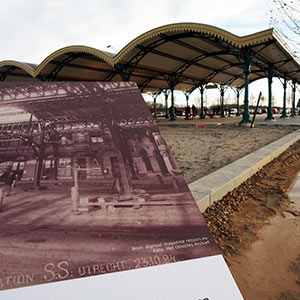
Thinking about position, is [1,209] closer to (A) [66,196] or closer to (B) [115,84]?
(A) [66,196]

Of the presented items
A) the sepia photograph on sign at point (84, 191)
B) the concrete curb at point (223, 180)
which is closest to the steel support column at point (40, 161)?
the sepia photograph on sign at point (84, 191)

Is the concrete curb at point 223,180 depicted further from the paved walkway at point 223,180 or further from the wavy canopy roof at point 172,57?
the wavy canopy roof at point 172,57

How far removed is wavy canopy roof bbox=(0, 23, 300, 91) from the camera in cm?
1497

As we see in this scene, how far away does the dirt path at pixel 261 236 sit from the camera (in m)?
2.20

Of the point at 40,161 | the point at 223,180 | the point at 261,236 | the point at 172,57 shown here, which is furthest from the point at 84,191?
Answer: the point at 172,57

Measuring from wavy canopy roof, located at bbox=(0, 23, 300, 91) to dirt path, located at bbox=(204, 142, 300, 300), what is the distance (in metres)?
11.9

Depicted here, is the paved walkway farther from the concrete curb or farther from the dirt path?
the dirt path

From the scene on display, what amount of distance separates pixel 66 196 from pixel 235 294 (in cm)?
118

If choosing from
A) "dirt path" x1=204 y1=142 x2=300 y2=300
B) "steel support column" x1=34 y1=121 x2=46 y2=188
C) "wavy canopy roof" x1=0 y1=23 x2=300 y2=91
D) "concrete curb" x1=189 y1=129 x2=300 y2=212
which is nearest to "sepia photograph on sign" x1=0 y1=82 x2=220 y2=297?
"steel support column" x1=34 y1=121 x2=46 y2=188

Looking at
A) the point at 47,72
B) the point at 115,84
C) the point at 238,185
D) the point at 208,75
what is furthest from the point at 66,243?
the point at 208,75

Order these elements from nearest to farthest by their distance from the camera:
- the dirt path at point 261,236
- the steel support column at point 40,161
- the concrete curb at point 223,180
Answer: the steel support column at point 40,161 → the dirt path at point 261,236 → the concrete curb at point 223,180

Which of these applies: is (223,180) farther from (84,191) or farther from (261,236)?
(84,191)

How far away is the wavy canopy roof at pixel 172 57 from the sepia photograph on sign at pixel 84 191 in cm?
1377

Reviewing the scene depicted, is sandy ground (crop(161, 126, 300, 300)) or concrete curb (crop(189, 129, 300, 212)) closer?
sandy ground (crop(161, 126, 300, 300))
